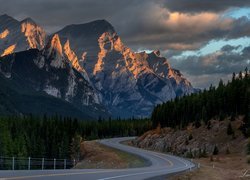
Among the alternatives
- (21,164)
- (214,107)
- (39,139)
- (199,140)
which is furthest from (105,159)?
(39,139)

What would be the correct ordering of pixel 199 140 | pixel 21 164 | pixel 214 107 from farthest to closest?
1. pixel 214 107
2. pixel 199 140
3. pixel 21 164

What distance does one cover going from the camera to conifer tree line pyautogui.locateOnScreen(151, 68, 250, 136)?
132 metres

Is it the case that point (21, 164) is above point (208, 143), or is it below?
below

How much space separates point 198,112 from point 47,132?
52227 mm

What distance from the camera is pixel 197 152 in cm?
11312

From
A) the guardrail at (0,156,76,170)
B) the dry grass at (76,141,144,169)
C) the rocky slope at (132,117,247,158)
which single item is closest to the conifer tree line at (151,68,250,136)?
the rocky slope at (132,117,247,158)

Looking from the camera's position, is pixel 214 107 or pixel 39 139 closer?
pixel 214 107

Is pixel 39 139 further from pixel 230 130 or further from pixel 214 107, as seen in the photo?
pixel 230 130

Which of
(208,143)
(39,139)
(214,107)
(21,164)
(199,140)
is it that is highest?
(214,107)

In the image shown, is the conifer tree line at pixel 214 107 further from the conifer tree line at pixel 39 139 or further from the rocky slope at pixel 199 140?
the conifer tree line at pixel 39 139

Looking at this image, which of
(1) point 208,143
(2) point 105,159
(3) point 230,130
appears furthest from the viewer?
(1) point 208,143

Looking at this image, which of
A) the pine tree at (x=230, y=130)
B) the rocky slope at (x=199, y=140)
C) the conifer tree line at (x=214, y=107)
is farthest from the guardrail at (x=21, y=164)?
the conifer tree line at (x=214, y=107)

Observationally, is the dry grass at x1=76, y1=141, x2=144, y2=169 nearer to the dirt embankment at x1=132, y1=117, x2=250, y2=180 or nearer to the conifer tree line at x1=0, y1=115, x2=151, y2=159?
the dirt embankment at x1=132, y1=117, x2=250, y2=180

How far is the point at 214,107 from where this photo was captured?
468ft
